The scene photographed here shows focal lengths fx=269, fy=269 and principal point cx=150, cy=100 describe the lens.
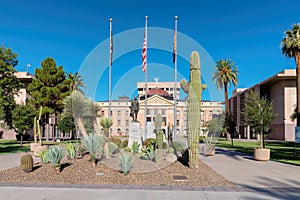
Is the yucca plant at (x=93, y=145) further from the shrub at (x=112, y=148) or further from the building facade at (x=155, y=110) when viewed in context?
the building facade at (x=155, y=110)

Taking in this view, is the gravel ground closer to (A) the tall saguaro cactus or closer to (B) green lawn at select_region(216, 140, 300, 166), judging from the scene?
(A) the tall saguaro cactus

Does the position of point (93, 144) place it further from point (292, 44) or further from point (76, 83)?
point (76, 83)

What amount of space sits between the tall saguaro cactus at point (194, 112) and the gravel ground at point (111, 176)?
2.39 feet

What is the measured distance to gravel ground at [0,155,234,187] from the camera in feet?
29.5

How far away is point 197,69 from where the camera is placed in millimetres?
12141

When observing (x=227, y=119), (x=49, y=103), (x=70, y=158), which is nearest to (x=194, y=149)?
(x=70, y=158)

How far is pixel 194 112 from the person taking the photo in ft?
38.6

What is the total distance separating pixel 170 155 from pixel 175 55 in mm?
14233

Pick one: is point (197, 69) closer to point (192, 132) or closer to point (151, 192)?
point (192, 132)

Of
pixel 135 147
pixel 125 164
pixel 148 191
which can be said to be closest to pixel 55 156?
pixel 125 164

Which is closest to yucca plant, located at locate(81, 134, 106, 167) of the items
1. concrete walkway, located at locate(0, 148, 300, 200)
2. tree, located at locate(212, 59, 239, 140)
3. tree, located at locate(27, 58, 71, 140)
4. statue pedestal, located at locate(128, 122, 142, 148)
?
concrete walkway, located at locate(0, 148, 300, 200)

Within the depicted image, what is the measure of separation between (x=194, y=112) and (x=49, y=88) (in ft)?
93.5

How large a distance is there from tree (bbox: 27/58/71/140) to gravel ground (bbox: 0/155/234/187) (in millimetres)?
25928

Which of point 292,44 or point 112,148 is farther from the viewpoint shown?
point 292,44
